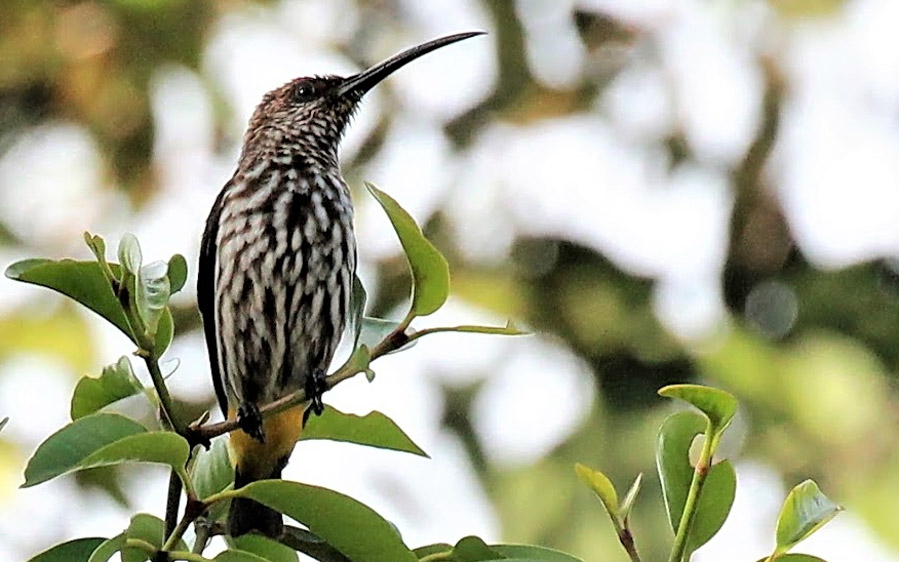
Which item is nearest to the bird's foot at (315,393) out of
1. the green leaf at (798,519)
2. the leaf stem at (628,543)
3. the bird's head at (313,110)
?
the leaf stem at (628,543)

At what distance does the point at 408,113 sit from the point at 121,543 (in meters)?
5.78

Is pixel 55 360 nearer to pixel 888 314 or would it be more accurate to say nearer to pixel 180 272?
pixel 888 314

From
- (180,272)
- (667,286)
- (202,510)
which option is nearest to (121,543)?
(202,510)

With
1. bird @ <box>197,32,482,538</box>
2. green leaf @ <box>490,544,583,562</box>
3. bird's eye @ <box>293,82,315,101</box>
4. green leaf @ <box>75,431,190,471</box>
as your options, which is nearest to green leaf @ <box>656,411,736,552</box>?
green leaf @ <box>490,544,583,562</box>

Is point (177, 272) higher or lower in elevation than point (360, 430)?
higher

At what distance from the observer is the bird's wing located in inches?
158

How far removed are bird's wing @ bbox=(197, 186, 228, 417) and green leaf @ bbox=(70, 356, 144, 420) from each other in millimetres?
1885

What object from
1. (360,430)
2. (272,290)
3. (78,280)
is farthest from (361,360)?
(272,290)

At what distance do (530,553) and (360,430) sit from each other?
0.36 meters

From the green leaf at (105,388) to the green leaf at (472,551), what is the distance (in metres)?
0.49

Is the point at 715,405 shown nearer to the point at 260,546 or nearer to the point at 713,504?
the point at 713,504

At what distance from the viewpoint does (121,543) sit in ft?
6.23

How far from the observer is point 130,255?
2078 millimetres

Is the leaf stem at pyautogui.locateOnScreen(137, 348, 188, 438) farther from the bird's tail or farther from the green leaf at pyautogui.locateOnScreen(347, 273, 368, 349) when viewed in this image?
the green leaf at pyautogui.locateOnScreen(347, 273, 368, 349)
